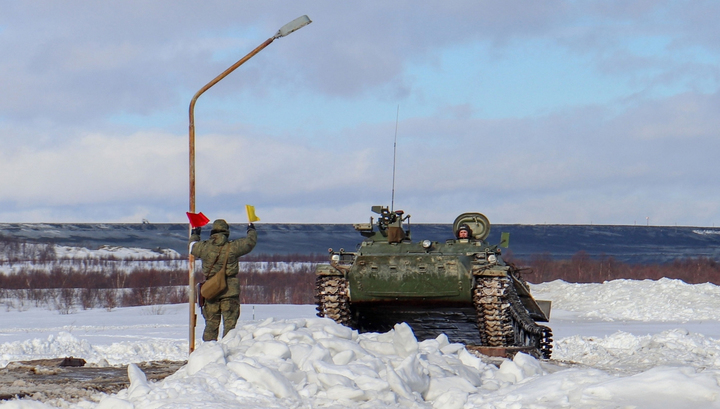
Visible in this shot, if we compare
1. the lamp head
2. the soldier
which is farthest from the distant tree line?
the lamp head

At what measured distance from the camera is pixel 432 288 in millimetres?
16062

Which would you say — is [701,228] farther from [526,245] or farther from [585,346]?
[585,346]

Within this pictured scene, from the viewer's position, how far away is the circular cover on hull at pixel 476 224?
1869 cm

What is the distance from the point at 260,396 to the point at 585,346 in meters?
13.0

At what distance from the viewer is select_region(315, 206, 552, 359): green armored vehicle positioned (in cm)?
1598

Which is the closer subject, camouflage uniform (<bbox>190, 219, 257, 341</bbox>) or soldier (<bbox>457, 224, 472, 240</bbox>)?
camouflage uniform (<bbox>190, 219, 257, 341</bbox>)

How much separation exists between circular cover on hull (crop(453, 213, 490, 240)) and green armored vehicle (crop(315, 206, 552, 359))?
0.02 meters

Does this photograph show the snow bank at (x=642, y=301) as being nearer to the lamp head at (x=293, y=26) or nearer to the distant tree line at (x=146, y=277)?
the distant tree line at (x=146, y=277)

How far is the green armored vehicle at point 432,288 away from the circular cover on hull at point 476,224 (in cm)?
2

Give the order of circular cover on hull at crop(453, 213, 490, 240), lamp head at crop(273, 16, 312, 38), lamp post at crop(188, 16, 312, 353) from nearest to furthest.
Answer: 1. lamp post at crop(188, 16, 312, 353)
2. lamp head at crop(273, 16, 312, 38)
3. circular cover on hull at crop(453, 213, 490, 240)

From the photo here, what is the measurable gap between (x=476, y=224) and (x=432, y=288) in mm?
3157

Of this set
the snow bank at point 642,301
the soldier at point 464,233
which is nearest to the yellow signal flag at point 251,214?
the soldier at point 464,233

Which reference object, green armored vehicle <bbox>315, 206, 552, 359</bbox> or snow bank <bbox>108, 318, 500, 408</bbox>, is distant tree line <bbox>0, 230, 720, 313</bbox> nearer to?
green armored vehicle <bbox>315, 206, 552, 359</bbox>

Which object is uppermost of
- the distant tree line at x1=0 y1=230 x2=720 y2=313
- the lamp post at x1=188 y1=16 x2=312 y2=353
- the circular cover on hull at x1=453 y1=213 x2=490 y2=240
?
the lamp post at x1=188 y1=16 x2=312 y2=353
